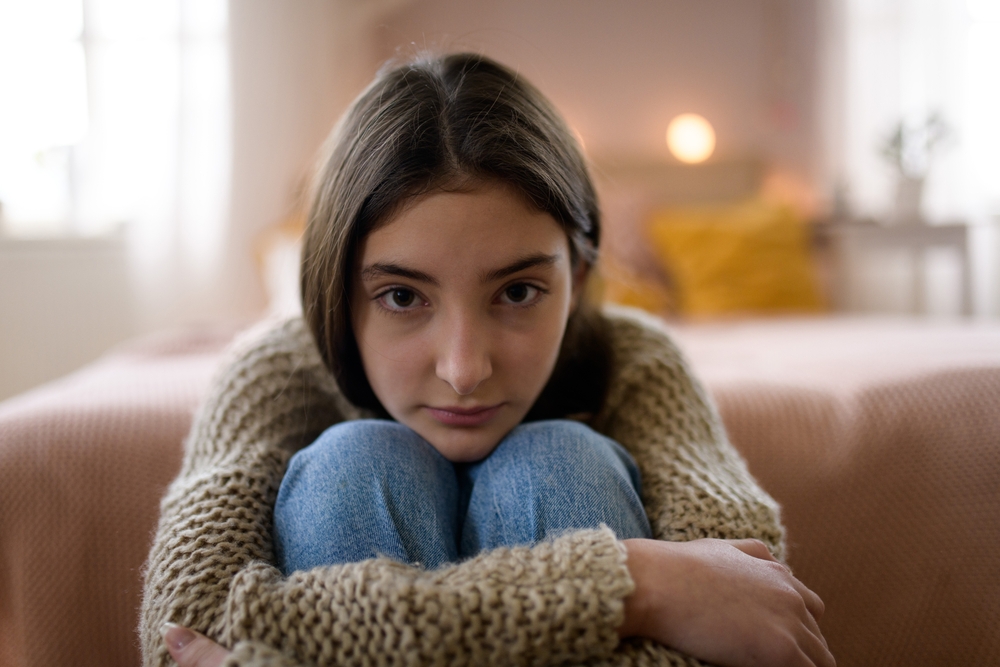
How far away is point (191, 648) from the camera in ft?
Answer: 1.84

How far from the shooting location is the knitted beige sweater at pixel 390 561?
20.6 inches

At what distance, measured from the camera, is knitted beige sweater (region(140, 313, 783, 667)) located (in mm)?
522

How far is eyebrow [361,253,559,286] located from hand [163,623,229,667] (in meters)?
0.33

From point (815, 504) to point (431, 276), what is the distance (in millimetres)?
554

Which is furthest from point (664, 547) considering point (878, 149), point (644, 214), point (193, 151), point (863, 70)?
point (863, 70)

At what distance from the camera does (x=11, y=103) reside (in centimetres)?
220

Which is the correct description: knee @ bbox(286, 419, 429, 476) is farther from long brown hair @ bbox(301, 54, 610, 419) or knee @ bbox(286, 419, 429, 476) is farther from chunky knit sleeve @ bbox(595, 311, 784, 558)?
chunky knit sleeve @ bbox(595, 311, 784, 558)

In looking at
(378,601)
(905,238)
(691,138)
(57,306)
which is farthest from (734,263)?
(57,306)

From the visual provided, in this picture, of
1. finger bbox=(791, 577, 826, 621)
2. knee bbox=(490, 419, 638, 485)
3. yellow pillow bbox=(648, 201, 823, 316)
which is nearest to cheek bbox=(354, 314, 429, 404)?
knee bbox=(490, 419, 638, 485)

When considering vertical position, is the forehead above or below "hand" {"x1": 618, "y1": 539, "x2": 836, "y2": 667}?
above

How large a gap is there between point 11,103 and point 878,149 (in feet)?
9.11

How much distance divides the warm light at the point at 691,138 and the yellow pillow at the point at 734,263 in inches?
24.0

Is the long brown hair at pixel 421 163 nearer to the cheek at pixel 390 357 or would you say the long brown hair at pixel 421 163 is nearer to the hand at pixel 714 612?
the cheek at pixel 390 357

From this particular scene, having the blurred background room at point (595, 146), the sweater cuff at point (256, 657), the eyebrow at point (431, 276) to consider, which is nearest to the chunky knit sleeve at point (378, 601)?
the sweater cuff at point (256, 657)
